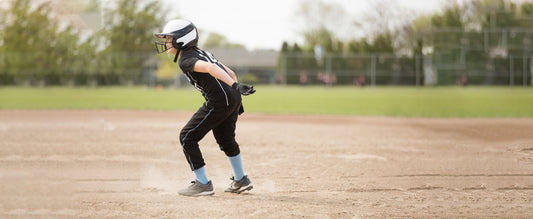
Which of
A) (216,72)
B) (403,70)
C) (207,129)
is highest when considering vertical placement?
(216,72)

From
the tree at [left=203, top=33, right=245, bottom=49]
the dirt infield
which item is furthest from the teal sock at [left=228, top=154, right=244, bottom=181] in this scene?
the tree at [left=203, top=33, right=245, bottom=49]

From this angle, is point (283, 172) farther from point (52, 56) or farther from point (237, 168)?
point (52, 56)

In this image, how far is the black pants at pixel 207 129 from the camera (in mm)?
4352

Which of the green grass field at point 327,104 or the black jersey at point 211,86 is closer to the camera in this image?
the black jersey at point 211,86

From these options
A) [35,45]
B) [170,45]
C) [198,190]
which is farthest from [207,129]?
[35,45]

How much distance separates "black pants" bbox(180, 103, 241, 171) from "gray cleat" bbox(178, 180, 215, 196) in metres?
0.16

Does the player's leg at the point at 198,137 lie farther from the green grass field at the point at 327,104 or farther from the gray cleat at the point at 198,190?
the green grass field at the point at 327,104

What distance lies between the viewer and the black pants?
4.35m

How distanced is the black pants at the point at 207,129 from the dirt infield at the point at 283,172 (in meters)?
0.39

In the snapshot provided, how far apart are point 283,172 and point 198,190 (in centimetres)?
140

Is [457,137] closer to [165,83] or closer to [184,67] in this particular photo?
[184,67]

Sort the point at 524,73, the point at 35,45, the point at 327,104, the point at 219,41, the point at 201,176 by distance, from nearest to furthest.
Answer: the point at 201,176 < the point at 327,104 < the point at 524,73 < the point at 35,45 < the point at 219,41

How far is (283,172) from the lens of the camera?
5.61 metres

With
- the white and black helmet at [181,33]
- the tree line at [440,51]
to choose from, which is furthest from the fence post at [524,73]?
the white and black helmet at [181,33]
